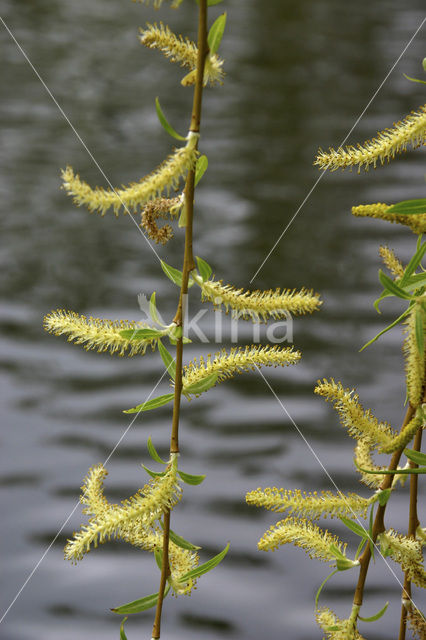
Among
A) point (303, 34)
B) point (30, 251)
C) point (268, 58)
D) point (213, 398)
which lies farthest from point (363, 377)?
point (303, 34)

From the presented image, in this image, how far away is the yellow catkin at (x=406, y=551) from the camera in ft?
1.18

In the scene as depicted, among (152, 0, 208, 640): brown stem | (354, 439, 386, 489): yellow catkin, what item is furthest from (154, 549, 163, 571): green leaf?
(354, 439, 386, 489): yellow catkin

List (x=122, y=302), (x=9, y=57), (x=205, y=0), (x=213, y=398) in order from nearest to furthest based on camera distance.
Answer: (x=205, y=0) < (x=213, y=398) < (x=122, y=302) < (x=9, y=57)

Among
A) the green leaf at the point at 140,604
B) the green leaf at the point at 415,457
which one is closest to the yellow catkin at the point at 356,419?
the green leaf at the point at 415,457

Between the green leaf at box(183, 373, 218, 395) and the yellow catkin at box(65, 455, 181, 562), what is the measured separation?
3cm

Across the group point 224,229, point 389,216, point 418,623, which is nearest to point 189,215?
point 389,216

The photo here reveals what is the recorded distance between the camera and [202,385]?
1.07 ft

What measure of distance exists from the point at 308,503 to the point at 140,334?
0.38 feet

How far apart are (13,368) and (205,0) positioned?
2.96ft

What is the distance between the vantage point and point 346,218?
1407 millimetres

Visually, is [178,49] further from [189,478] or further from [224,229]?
[224,229]

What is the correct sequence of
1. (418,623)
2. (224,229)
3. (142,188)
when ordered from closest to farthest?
(142,188), (418,623), (224,229)

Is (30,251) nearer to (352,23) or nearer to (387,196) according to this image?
(387,196)

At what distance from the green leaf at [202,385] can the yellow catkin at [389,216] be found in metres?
0.10
